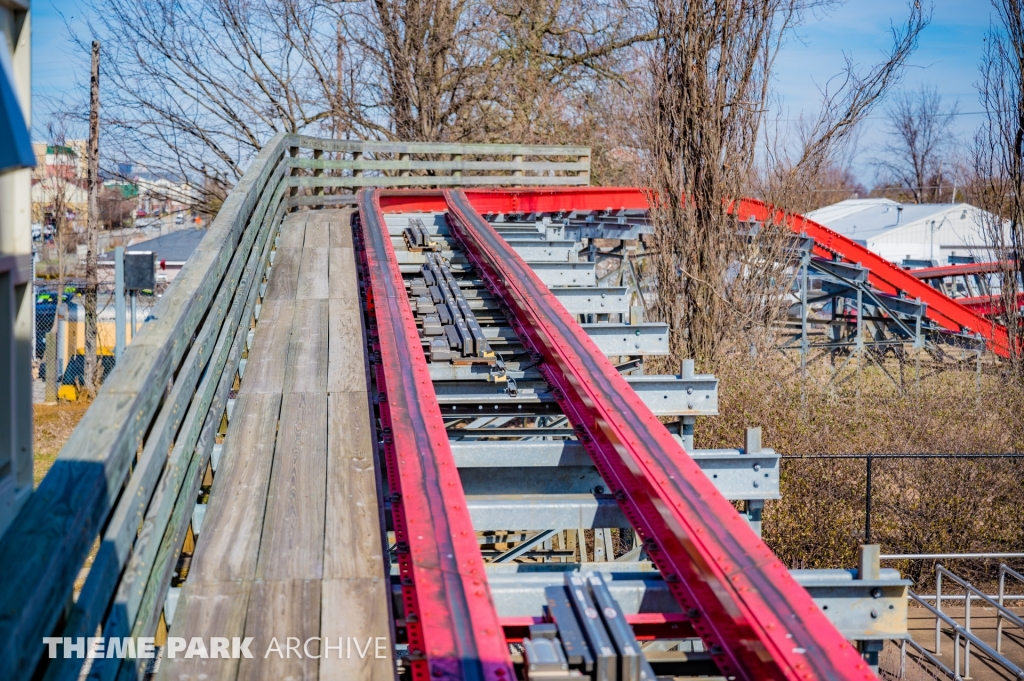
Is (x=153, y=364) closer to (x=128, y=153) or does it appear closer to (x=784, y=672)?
(x=784, y=672)

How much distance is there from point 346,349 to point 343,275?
284 cm

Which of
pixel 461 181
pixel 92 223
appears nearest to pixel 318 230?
pixel 461 181

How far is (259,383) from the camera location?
684cm

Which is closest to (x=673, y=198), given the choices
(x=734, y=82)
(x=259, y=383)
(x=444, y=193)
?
(x=734, y=82)

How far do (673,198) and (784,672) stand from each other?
12545mm

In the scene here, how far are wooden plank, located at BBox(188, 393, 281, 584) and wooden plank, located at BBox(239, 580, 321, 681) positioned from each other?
21cm

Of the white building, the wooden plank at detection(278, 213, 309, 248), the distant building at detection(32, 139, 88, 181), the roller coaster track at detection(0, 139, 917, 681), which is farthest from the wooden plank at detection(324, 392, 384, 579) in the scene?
the white building

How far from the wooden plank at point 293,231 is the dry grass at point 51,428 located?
893cm

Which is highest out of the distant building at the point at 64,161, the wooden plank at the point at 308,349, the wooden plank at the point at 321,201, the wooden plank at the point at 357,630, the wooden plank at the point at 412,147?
the distant building at the point at 64,161

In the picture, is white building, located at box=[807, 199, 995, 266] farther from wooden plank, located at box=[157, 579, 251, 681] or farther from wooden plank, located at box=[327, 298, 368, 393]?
wooden plank, located at box=[157, 579, 251, 681]

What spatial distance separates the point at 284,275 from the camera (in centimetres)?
1033

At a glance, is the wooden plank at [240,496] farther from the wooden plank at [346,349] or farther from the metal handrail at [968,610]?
the metal handrail at [968,610]

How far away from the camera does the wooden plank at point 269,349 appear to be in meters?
6.84

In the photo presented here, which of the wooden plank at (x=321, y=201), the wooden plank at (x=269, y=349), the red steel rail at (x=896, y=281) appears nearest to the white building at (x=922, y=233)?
the red steel rail at (x=896, y=281)
